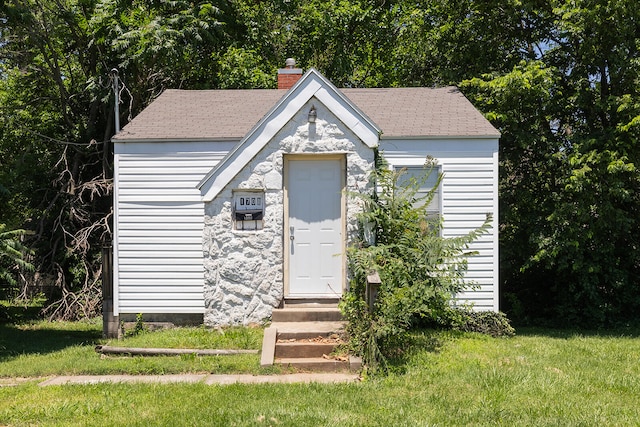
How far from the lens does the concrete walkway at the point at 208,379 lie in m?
6.98

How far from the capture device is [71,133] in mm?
15727

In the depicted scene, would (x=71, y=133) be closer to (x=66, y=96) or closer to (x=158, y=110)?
(x=66, y=96)

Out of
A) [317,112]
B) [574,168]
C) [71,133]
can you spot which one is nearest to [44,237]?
[71,133]

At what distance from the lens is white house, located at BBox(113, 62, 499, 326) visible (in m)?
9.18

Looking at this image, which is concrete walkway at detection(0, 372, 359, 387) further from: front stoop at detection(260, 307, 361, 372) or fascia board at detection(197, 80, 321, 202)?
fascia board at detection(197, 80, 321, 202)

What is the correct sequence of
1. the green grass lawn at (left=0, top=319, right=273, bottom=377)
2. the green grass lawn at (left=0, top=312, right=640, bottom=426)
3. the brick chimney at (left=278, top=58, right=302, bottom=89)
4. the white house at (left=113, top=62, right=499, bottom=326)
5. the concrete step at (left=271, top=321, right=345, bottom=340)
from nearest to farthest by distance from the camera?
1. the green grass lawn at (left=0, top=312, right=640, bottom=426)
2. the green grass lawn at (left=0, top=319, right=273, bottom=377)
3. the concrete step at (left=271, top=321, right=345, bottom=340)
4. the white house at (left=113, top=62, right=499, bottom=326)
5. the brick chimney at (left=278, top=58, right=302, bottom=89)

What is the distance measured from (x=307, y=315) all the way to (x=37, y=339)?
18.2 ft

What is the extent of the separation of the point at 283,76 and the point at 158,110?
2.67 m

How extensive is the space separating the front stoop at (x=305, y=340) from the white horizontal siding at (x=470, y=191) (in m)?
2.91

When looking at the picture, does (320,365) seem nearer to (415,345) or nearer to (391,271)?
(391,271)

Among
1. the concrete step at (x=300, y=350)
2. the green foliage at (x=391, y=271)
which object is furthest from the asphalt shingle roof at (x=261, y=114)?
the concrete step at (x=300, y=350)

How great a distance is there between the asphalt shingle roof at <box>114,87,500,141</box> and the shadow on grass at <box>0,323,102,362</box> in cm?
377

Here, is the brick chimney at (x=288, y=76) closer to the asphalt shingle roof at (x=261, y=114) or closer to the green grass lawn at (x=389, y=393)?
the asphalt shingle roof at (x=261, y=114)

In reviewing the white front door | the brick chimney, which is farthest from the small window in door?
the brick chimney
